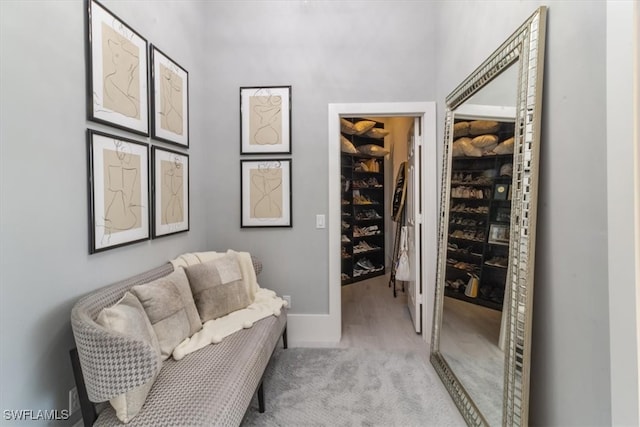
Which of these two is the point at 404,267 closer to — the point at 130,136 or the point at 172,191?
the point at 172,191

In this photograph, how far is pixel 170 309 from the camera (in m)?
1.49

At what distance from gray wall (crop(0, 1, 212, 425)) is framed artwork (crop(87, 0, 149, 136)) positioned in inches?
2.0

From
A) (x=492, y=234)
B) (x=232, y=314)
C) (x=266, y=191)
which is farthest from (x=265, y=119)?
(x=492, y=234)

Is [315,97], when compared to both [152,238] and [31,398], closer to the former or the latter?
[152,238]

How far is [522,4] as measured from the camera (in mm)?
1268

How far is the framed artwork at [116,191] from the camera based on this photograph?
1393 mm

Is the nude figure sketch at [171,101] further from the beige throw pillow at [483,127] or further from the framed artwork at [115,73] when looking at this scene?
the beige throw pillow at [483,127]

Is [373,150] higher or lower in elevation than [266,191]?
higher

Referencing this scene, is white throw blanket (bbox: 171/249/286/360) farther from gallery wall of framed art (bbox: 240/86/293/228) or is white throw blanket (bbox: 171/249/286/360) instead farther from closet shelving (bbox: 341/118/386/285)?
closet shelving (bbox: 341/118/386/285)

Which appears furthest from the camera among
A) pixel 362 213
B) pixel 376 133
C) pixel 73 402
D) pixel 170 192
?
pixel 362 213

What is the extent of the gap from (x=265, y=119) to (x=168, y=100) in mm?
785

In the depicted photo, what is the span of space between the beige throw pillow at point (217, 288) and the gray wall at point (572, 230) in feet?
5.66

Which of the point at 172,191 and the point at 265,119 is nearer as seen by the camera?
the point at 172,191

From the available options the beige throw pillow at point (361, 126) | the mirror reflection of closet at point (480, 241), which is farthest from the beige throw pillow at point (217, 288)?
the beige throw pillow at point (361, 126)
